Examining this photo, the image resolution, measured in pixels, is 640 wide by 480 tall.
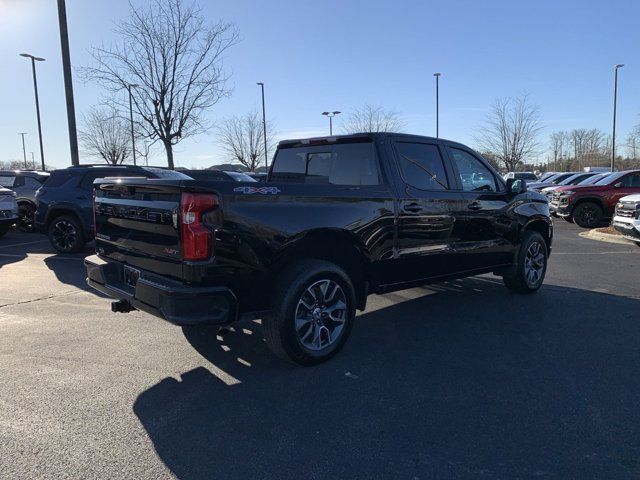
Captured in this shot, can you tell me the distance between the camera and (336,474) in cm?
262

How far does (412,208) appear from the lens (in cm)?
482

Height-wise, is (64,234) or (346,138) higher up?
(346,138)

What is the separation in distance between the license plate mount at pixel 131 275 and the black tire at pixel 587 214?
48.5ft

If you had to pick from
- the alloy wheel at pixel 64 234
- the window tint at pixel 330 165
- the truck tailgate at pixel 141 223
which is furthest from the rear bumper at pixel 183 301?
the alloy wheel at pixel 64 234

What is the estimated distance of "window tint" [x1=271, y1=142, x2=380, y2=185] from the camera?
4805 mm

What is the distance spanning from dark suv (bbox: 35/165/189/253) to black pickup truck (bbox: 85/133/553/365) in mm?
5605

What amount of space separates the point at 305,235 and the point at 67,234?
7.64 m

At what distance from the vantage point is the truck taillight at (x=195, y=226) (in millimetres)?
3389

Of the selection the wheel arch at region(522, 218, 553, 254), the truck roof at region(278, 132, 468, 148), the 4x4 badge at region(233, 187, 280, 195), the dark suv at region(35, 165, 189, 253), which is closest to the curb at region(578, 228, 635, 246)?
the wheel arch at region(522, 218, 553, 254)

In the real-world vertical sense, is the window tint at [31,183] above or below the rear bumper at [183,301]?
above

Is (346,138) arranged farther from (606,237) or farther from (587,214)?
(587,214)

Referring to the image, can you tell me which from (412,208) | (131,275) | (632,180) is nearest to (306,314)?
(131,275)

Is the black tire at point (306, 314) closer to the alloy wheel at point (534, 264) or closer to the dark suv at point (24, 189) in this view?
the alloy wheel at point (534, 264)

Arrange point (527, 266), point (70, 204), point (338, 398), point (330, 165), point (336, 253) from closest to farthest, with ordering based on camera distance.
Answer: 1. point (338, 398)
2. point (336, 253)
3. point (330, 165)
4. point (527, 266)
5. point (70, 204)
